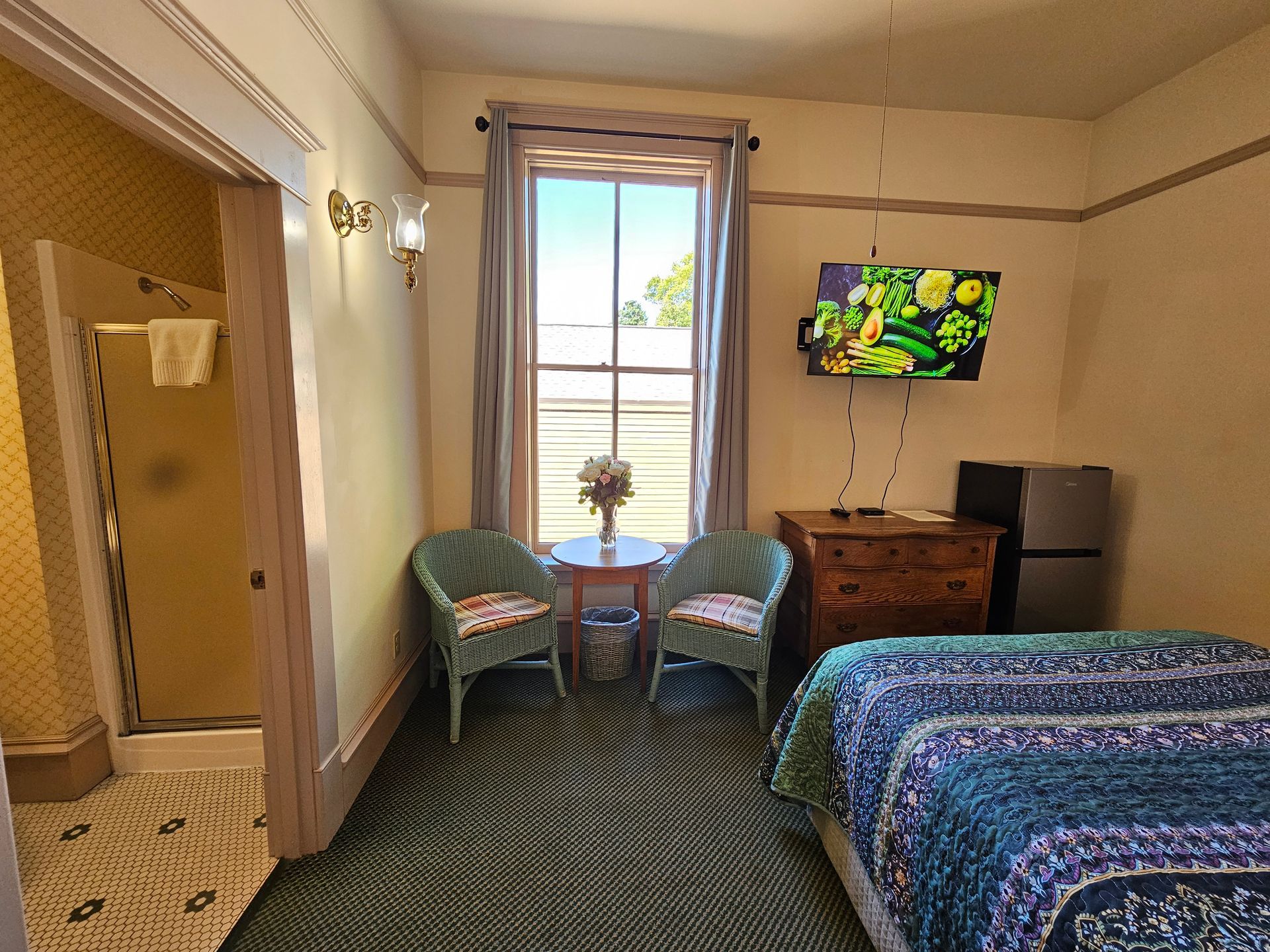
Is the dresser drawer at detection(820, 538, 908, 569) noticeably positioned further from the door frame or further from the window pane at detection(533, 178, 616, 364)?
the door frame

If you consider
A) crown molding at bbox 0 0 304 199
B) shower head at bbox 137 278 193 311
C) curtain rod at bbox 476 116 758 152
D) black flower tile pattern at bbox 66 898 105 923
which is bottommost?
black flower tile pattern at bbox 66 898 105 923

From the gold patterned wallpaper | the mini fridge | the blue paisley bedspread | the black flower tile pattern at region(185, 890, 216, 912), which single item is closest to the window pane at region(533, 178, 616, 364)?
the gold patterned wallpaper

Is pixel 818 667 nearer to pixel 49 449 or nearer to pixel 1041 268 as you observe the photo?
pixel 49 449

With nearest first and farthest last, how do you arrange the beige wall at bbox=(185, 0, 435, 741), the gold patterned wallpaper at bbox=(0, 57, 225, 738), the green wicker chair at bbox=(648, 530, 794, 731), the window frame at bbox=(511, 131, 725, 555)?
the beige wall at bbox=(185, 0, 435, 741) < the gold patterned wallpaper at bbox=(0, 57, 225, 738) < the green wicker chair at bbox=(648, 530, 794, 731) < the window frame at bbox=(511, 131, 725, 555)

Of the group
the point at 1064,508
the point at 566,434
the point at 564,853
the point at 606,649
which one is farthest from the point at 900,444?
the point at 564,853

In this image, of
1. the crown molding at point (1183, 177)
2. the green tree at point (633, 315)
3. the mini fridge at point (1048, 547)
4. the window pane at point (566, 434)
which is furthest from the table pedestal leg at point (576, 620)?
the crown molding at point (1183, 177)

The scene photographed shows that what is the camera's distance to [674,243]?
2.95 metres

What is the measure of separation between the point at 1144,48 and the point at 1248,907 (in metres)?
3.25

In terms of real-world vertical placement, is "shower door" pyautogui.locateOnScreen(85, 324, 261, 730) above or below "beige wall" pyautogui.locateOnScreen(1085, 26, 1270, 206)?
below

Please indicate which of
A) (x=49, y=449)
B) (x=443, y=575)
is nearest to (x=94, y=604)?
(x=49, y=449)

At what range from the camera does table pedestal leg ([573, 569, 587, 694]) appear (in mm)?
2529

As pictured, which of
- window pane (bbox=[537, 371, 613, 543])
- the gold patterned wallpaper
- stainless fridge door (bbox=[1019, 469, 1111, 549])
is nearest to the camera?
the gold patterned wallpaper

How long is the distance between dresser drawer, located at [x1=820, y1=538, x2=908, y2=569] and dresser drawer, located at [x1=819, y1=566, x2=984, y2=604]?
4cm

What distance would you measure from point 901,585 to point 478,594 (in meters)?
2.14
